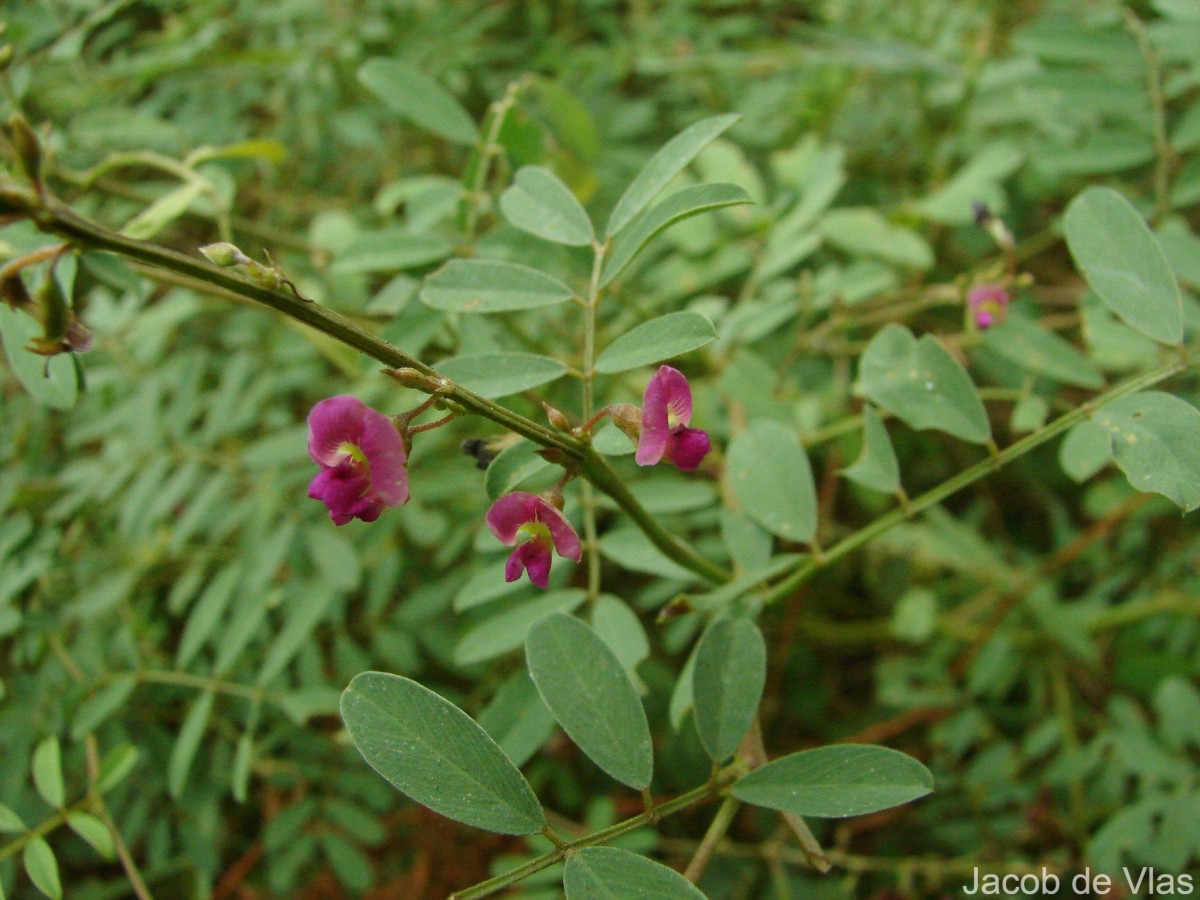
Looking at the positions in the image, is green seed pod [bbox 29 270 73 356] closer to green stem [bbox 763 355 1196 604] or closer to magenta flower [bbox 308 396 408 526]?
magenta flower [bbox 308 396 408 526]

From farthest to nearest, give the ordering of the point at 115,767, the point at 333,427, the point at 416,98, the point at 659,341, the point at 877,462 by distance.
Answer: the point at 416,98
the point at 115,767
the point at 877,462
the point at 659,341
the point at 333,427

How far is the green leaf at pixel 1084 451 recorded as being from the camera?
40.5 inches

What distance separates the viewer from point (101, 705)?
1.24 meters

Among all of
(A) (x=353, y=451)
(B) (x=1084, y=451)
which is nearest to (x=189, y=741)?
(A) (x=353, y=451)

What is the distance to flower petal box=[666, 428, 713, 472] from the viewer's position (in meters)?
0.75

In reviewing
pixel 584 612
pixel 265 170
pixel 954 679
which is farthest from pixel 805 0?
pixel 584 612

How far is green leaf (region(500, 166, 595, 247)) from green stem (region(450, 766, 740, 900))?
1.83 feet

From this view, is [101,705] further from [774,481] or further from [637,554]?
[774,481]

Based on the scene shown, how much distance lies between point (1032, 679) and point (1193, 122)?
3.39ft

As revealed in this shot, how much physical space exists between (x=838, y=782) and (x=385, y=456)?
469 mm

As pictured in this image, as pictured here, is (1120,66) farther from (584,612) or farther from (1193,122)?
(584,612)

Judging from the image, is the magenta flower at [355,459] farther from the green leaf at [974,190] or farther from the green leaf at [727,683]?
the green leaf at [974,190]

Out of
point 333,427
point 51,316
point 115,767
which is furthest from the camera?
point 115,767

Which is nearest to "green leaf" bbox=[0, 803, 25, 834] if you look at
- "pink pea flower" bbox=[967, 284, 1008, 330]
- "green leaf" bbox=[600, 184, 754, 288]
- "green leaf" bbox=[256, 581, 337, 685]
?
"green leaf" bbox=[256, 581, 337, 685]
